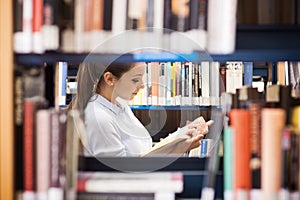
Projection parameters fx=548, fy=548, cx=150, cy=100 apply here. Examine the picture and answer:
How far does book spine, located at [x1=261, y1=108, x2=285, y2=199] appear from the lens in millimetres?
1306

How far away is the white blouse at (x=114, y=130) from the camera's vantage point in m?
2.26

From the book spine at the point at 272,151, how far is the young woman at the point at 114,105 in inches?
40.6

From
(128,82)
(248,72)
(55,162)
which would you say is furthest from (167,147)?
(55,162)

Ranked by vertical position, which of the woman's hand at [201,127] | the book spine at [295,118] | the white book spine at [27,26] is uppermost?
the white book spine at [27,26]

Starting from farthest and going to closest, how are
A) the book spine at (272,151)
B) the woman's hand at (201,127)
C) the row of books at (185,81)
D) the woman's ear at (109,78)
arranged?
the row of books at (185,81) < the woman's hand at (201,127) < the woman's ear at (109,78) < the book spine at (272,151)

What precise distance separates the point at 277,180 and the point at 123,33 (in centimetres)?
53

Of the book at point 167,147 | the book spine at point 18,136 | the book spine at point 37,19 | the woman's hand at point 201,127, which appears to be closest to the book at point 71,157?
the book spine at point 18,136

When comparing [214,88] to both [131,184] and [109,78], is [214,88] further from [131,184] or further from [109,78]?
[131,184]

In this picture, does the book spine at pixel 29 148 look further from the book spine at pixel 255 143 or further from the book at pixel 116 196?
the book spine at pixel 255 143

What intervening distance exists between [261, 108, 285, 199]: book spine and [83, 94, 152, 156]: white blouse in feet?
2.87

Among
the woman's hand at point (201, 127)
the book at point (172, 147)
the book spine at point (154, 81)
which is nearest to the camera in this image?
the book at point (172, 147)

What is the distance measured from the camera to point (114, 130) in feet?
8.31

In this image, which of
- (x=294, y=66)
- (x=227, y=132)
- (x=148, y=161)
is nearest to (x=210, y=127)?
(x=294, y=66)

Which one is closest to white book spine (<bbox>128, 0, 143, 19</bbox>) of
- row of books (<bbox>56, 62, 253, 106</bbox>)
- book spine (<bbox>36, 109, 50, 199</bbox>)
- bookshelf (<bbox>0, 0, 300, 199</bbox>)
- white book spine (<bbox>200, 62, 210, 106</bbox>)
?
bookshelf (<bbox>0, 0, 300, 199</bbox>)
